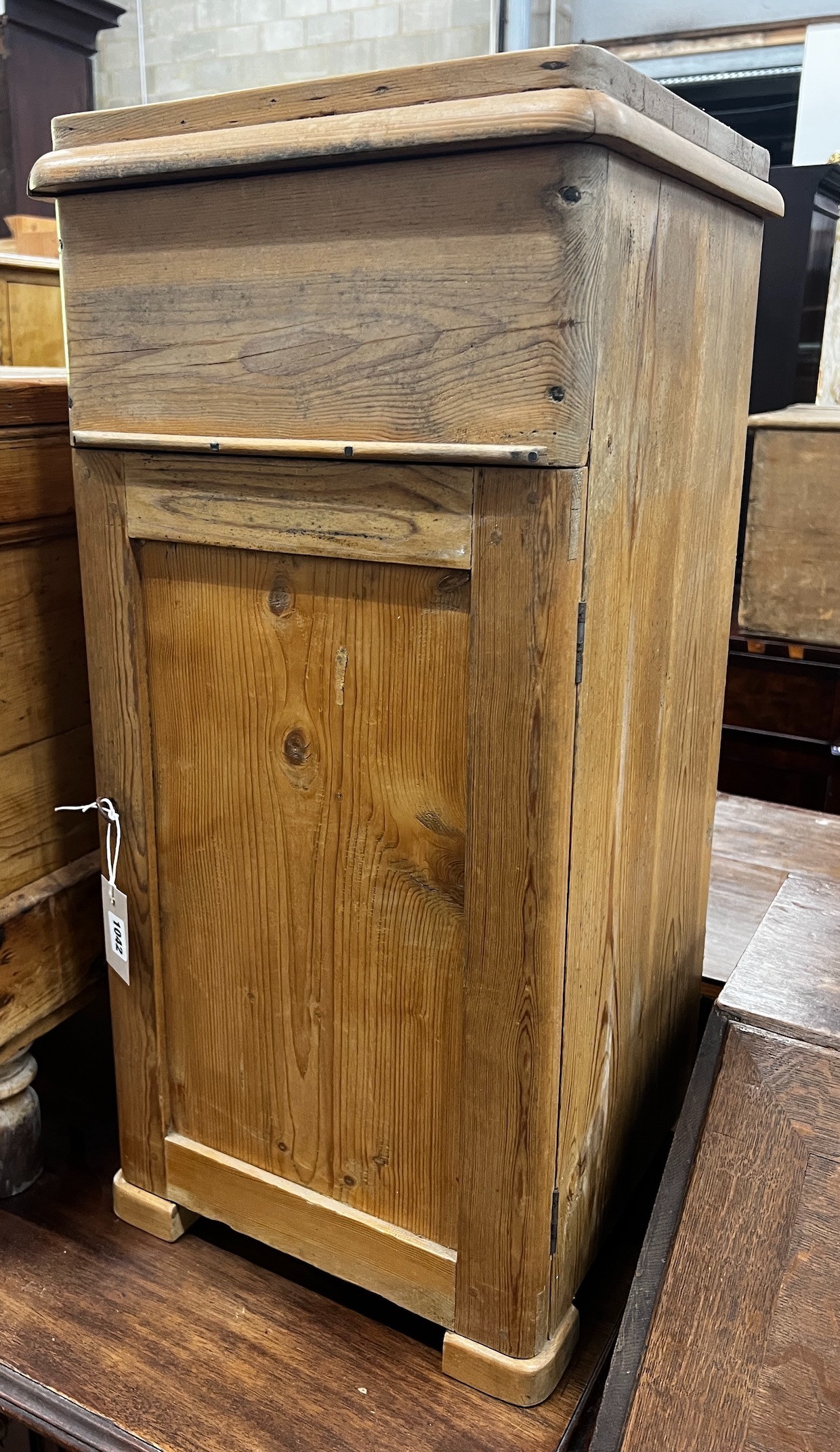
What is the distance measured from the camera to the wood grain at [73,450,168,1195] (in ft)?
3.29

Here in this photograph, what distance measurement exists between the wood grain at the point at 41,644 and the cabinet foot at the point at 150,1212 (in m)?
0.41

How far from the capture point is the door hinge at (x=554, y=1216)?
936 mm

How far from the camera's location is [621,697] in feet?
2.99

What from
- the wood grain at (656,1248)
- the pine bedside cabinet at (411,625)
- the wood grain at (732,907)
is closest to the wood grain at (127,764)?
the pine bedside cabinet at (411,625)

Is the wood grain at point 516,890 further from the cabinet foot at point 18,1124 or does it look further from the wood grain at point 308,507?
the cabinet foot at point 18,1124

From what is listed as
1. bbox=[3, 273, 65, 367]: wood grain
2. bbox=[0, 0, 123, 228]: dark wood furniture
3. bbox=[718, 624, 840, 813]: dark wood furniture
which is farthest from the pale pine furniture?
bbox=[0, 0, 123, 228]: dark wood furniture

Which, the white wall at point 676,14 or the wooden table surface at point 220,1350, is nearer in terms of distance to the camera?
the wooden table surface at point 220,1350

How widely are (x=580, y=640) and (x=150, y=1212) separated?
0.76 metres

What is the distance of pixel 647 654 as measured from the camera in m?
0.96

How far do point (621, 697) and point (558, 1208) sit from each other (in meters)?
0.43

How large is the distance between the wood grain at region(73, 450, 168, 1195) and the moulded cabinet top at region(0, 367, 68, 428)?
106 mm

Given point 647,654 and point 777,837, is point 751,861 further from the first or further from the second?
point 647,654

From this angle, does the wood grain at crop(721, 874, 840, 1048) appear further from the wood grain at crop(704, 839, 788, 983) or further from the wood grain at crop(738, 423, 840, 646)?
the wood grain at crop(738, 423, 840, 646)

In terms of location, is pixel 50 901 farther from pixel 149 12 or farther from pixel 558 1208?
pixel 149 12
